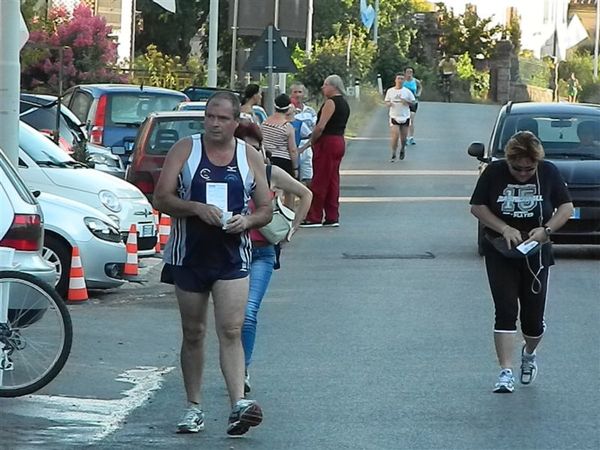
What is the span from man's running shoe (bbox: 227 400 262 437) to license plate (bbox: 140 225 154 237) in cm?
818

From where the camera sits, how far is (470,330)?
497 inches

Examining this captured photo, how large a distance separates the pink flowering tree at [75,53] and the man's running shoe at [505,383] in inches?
1074

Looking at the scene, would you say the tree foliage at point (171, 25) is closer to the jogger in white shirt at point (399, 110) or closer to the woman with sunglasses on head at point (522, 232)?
the jogger in white shirt at point (399, 110)

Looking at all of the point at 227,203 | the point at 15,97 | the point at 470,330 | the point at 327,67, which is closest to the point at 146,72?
the point at 327,67

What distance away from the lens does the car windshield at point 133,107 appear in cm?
2562

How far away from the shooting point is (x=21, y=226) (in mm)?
10047

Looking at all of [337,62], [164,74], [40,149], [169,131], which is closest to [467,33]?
[337,62]

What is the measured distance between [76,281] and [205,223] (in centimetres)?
579

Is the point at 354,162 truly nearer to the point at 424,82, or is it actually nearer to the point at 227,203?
the point at 227,203

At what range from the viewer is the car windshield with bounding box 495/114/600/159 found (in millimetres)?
18016

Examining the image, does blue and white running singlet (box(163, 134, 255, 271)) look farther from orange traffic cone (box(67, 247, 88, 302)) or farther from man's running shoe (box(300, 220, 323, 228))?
man's running shoe (box(300, 220, 323, 228))

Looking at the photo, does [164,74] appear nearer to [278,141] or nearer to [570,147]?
[278,141]

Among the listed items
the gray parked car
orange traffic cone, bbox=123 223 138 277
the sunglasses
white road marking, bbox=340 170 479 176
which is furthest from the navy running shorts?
white road marking, bbox=340 170 479 176

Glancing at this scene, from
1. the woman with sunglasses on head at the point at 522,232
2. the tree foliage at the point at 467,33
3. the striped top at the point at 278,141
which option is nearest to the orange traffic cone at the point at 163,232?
the striped top at the point at 278,141
